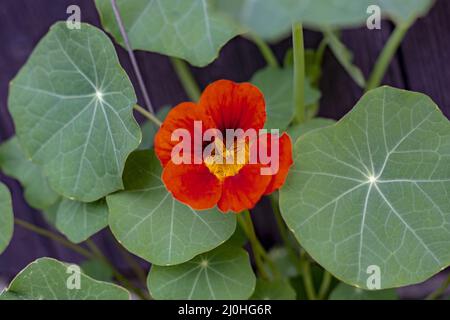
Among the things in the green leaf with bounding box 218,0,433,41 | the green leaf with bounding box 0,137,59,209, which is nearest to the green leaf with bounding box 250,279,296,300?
the green leaf with bounding box 0,137,59,209

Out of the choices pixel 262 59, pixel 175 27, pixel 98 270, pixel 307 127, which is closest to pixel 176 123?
pixel 175 27

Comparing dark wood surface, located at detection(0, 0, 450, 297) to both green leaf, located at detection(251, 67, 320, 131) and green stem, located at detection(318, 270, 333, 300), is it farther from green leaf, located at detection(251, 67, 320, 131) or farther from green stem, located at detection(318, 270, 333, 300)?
green stem, located at detection(318, 270, 333, 300)

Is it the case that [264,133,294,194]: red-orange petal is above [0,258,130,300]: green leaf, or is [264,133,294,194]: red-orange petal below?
above

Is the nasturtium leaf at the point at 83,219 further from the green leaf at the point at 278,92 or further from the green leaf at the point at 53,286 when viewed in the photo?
the green leaf at the point at 278,92

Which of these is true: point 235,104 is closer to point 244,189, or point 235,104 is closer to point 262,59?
point 244,189
